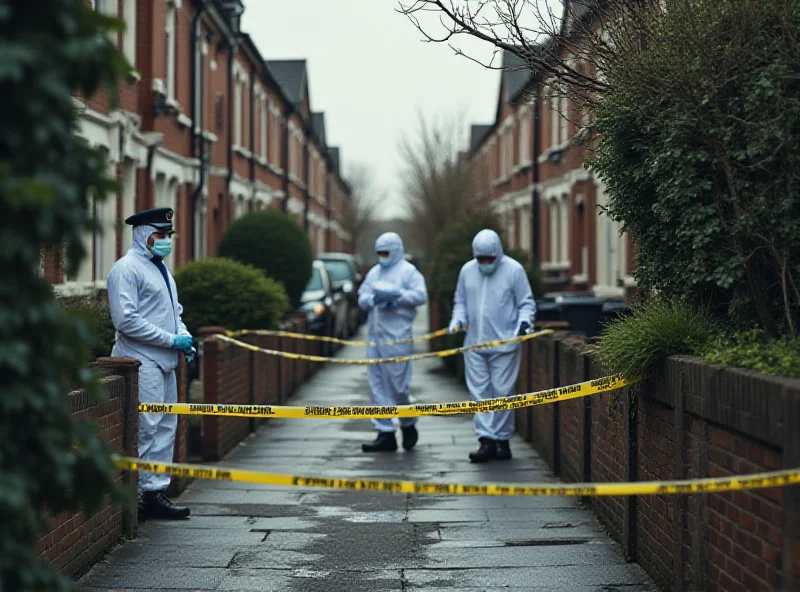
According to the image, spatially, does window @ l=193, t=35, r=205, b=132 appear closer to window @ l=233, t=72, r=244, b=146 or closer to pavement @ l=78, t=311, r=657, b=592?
window @ l=233, t=72, r=244, b=146

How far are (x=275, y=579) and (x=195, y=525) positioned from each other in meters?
1.69

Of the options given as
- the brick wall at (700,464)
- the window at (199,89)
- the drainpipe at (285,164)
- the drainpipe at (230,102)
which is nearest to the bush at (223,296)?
the brick wall at (700,464)

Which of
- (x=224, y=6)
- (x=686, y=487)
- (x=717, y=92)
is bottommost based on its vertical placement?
(x=686, y=487)

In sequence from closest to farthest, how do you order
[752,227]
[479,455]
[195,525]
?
[752,227] < [195,525] < [479,455]

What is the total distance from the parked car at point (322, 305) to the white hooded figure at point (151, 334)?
42.7ft

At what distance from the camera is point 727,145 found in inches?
248

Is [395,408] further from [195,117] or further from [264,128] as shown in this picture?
[264,128]

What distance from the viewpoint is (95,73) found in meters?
3.32

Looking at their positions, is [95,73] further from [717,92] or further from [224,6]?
[224,6]

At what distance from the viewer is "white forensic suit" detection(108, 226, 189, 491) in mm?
8117

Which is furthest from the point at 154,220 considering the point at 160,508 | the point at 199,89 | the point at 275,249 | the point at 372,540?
the point at 199,89

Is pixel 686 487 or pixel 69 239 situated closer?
pixel 69 239

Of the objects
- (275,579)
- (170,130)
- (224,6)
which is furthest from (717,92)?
(224,6)

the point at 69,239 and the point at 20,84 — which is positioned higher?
the point at 20,84
